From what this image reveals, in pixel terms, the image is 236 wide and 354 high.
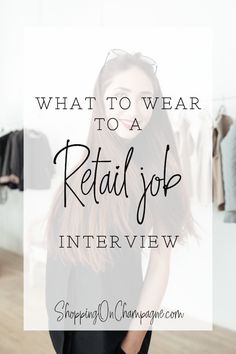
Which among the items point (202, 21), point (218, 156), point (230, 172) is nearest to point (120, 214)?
point (230, 172)

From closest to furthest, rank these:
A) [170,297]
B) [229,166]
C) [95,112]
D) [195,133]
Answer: [95,112] → [170,297] → [229,166] → [195,133]

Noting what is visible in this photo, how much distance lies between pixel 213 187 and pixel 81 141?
1076mm

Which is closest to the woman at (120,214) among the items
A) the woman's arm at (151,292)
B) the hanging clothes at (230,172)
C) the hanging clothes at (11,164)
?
the woman's arm at (151,292)

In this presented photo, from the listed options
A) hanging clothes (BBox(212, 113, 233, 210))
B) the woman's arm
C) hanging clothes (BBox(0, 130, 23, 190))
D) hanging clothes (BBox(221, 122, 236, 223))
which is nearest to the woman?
the woman's arm

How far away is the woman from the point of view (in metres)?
0.85

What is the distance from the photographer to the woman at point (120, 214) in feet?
2.77

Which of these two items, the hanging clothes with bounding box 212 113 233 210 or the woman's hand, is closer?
the woman's hand

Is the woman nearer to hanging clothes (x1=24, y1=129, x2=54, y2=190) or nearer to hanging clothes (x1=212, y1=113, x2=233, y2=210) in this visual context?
hanging clothes (x1=212, y1=113, x2=233, y2=210)

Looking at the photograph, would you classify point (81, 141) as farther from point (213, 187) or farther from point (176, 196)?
point (213, 187)

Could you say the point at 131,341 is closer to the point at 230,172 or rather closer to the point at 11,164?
the point at 230,172

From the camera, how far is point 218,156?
1.83m

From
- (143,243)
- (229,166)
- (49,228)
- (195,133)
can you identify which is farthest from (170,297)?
(195,133)

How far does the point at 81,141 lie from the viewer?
0.92 meters

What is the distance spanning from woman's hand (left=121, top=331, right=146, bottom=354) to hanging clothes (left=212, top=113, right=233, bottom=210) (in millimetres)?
1034
